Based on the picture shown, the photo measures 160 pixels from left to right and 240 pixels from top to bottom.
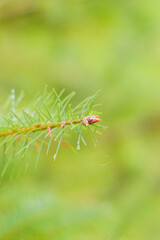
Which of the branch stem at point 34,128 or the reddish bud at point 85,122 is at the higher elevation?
the branch stem at point 34,128

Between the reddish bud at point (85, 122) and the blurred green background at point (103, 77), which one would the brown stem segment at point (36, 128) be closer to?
the reddish bud at point (85, 122)

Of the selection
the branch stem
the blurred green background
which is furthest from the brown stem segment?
the blurred green background

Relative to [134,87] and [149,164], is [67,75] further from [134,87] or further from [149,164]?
[149,164]

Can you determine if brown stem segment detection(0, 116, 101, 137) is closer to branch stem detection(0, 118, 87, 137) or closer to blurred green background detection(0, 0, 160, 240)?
branch stem detection(0, 118, 87, 137)

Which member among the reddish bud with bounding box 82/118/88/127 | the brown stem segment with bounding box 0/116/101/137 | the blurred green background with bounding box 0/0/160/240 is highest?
the blurred green background with bounding box 0/0/160/240

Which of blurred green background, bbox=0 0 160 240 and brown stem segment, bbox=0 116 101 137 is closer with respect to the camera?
brown stem segment, bbox=0 116 101 137

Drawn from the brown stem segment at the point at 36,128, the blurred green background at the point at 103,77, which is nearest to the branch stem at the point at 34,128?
the brown stem segment at the point at 36,128

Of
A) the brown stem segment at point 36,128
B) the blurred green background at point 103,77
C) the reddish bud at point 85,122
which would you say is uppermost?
the blurred green background at point 103,77

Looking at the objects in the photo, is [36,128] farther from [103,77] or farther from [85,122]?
[103,77]
